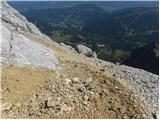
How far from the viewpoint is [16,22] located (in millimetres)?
41531

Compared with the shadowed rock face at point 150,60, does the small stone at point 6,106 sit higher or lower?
higher

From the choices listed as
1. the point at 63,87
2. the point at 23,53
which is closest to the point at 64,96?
the point at 63,87

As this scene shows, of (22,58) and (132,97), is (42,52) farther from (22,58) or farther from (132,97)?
(132,97)

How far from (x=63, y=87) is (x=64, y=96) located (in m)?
0.92

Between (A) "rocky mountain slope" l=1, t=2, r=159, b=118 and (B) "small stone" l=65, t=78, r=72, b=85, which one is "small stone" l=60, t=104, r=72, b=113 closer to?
(A) "rocky mountain slope" l=1, t=2, r=159, b=118

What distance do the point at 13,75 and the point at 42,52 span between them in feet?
14.1

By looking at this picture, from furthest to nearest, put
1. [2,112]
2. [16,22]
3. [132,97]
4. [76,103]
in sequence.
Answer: [16,22]
[132,97]
[76,103]
[2,112]

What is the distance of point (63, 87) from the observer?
79.1 feet

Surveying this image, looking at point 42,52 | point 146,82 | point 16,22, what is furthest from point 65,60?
point 16,22

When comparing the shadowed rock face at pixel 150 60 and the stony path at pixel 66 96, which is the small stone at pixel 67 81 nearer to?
the stony path at pixel 66 96

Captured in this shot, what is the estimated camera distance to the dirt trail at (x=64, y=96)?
A: 72.2 ft

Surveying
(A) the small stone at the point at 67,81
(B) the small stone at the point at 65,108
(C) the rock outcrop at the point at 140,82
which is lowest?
(C) the rock outcrop at the point at 140,82

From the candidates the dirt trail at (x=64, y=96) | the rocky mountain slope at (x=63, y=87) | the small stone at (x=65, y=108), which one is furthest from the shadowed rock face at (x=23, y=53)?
the small stone at (x=65, y=108)

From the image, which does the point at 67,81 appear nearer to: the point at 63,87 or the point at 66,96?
the point at 63,87
